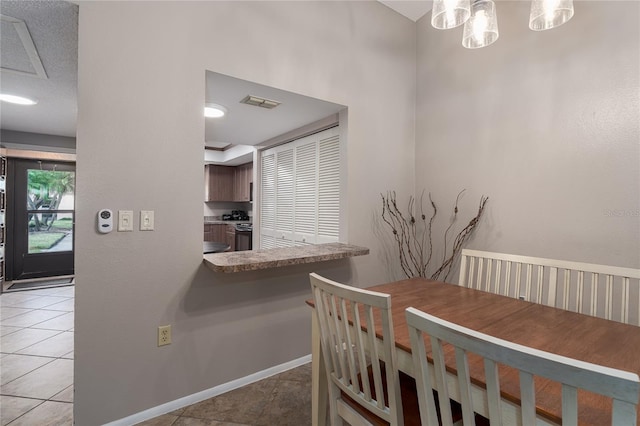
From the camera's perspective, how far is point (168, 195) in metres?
1.73

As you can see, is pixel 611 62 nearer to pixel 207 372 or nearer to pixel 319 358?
pixel 319 358

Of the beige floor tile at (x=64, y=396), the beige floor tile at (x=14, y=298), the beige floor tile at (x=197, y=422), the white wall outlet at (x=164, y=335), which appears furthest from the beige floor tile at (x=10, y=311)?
the beige floor tile at (x=197, y=422)

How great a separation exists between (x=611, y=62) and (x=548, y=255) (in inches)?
49.1

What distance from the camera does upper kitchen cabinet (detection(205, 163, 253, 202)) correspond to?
6175 millimetres

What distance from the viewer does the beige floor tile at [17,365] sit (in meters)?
2.15

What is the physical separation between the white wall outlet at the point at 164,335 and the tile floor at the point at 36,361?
0.69m

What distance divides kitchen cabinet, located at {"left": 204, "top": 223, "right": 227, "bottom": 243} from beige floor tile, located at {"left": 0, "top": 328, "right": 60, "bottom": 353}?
332 centimetres

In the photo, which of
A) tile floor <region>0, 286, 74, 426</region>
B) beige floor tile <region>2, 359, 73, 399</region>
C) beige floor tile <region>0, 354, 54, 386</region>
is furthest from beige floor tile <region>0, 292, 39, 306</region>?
beige floor tile <region>2, 359, 73, 399</region>

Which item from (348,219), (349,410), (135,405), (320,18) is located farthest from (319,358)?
(320,18)

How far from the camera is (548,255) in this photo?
6.68ft

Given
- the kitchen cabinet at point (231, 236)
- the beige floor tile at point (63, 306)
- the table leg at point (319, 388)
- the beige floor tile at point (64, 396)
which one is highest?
the kitchen cabinet at point (231, 236)

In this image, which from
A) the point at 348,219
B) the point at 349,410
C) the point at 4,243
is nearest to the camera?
the point at 349,410

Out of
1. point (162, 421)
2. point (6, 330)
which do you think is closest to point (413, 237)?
point (162, 421)

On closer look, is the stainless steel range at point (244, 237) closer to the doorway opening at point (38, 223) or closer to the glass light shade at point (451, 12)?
→ the doorway opening at point (38, 223)
